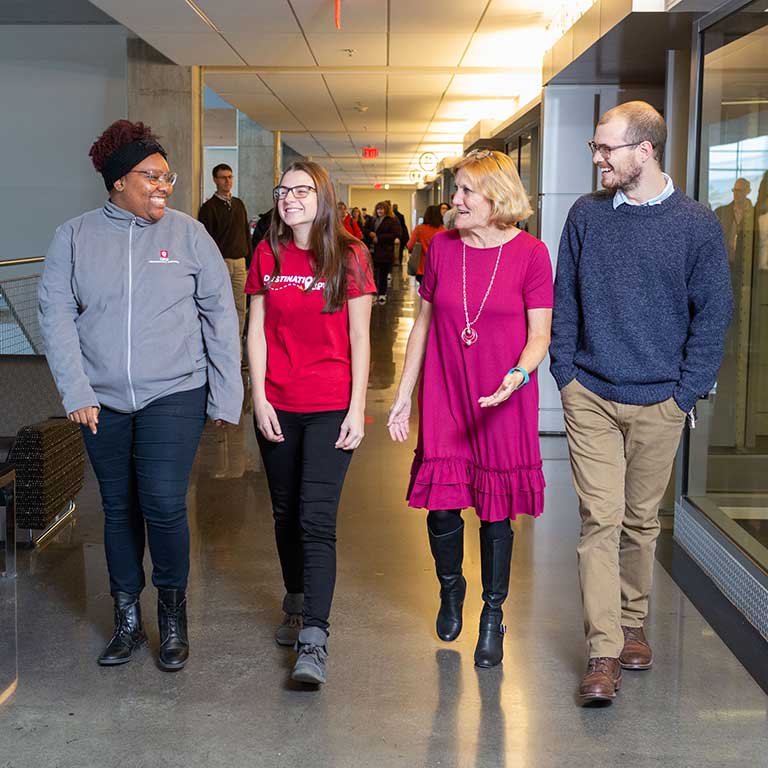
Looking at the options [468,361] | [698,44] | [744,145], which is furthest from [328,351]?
[698,44]

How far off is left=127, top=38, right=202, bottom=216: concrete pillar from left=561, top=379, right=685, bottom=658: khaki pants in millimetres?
8087

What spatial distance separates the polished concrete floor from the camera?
289 centimetres

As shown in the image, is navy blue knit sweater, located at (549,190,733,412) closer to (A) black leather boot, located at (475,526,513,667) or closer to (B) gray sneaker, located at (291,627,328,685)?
(A) black leather boot, located at (475,526,513,667)

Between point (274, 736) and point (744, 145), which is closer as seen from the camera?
point (274, 736)

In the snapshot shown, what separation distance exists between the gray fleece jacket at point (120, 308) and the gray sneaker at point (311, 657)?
2.32ft

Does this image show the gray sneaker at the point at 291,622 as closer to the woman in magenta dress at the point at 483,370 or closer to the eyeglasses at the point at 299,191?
the woman in magenta dress at the point at 483,370

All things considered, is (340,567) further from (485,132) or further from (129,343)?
(485,132)

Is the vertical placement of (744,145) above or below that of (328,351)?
above

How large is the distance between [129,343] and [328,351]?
0.60 meters

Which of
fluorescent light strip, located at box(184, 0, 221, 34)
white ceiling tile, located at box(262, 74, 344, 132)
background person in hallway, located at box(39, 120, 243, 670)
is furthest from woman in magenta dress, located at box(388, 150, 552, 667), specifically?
white ceiling tile, located at box(262, 74, 344, 132)

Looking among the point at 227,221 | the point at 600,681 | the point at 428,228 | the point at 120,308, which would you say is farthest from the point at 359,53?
the point at 600,681

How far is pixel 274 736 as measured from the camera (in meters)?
2.96

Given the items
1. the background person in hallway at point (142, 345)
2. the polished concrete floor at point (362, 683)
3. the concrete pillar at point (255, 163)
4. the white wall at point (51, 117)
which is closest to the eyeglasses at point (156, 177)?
the background person in hallway at point (142, 345)

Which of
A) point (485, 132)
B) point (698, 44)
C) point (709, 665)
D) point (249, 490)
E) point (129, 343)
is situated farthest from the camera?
point (485, 132)
